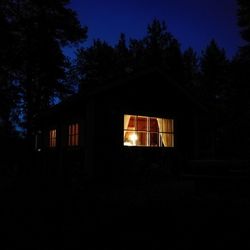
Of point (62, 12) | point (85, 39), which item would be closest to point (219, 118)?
point (85, 39)

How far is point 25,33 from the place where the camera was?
2300 centimetres

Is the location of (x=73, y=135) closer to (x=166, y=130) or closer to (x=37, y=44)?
(x=166, y=130)

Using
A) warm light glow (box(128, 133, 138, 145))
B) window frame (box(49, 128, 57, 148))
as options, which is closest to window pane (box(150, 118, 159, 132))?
warm light glow (box(128, 133, 138, 145))

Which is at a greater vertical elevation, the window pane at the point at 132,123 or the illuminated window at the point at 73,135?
the window pane at the point at 132,123

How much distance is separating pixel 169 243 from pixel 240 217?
2.09 m

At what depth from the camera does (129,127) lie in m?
13.1

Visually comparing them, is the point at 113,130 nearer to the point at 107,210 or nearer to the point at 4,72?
the point at 107,210

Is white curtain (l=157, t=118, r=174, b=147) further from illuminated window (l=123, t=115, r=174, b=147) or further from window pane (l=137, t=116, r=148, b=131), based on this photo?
window pane (l=137, t=116, r=148, b=131)

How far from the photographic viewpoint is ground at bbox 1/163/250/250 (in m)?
4.67

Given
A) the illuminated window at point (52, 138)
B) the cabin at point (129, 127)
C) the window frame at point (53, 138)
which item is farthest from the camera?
the illuminated window at point (52, 138)

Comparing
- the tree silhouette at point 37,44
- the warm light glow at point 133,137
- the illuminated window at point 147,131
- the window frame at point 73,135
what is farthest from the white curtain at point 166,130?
the tree silhouette at point 37,44

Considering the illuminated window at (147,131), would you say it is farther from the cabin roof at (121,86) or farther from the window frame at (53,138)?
the window frame at (53,138)

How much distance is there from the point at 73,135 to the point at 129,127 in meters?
2.88

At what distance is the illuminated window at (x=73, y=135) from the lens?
13.7 metres
